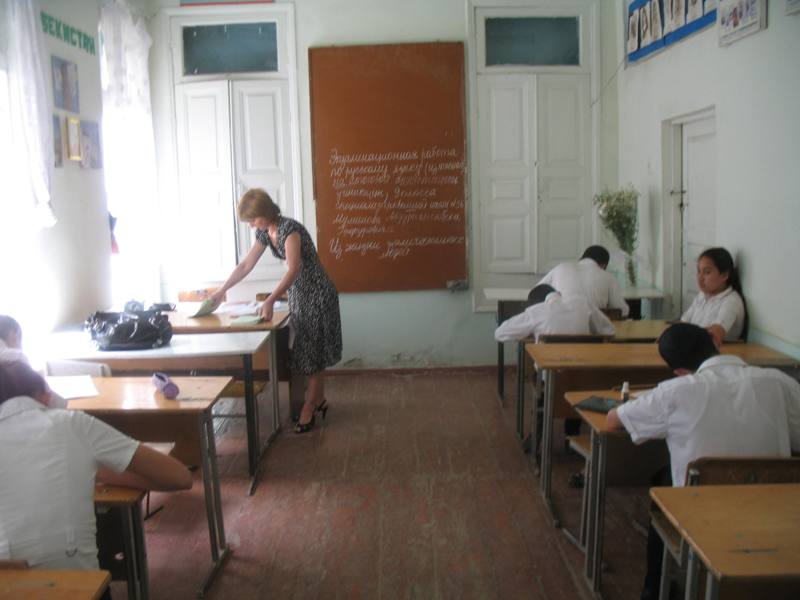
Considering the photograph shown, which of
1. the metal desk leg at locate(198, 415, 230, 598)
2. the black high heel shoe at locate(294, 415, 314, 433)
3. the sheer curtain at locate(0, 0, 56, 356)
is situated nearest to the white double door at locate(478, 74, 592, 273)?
the black high heel shoe at locate(294, 415, 314, 433)

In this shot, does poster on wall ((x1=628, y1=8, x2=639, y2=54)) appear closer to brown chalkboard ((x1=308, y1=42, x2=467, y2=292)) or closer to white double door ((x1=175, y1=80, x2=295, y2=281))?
brown chalkboard ((x1=308, y1=42, x2=467, y2=292))

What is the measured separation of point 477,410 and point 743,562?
382 centimetres

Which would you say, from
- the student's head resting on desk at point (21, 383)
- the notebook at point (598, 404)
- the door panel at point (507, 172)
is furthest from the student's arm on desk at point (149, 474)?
the door panel at point (507, 172)

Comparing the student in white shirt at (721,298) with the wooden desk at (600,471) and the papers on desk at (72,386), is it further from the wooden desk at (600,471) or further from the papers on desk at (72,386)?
the papers on desk at (72,386)

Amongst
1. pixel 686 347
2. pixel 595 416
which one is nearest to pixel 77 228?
pixel 595 416

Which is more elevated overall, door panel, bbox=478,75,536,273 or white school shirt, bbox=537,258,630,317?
door panel, bbox=478,75,536,273

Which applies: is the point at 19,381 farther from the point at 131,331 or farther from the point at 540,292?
the point at 540,292

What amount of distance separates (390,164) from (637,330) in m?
2.71

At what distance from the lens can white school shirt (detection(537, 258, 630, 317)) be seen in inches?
193

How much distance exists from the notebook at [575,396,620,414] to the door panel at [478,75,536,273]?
366cm

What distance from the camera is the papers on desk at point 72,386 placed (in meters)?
3.29

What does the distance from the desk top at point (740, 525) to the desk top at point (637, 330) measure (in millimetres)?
2304

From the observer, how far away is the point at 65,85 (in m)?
4.69

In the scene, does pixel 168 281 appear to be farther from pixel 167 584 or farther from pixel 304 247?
pixel 167 584
